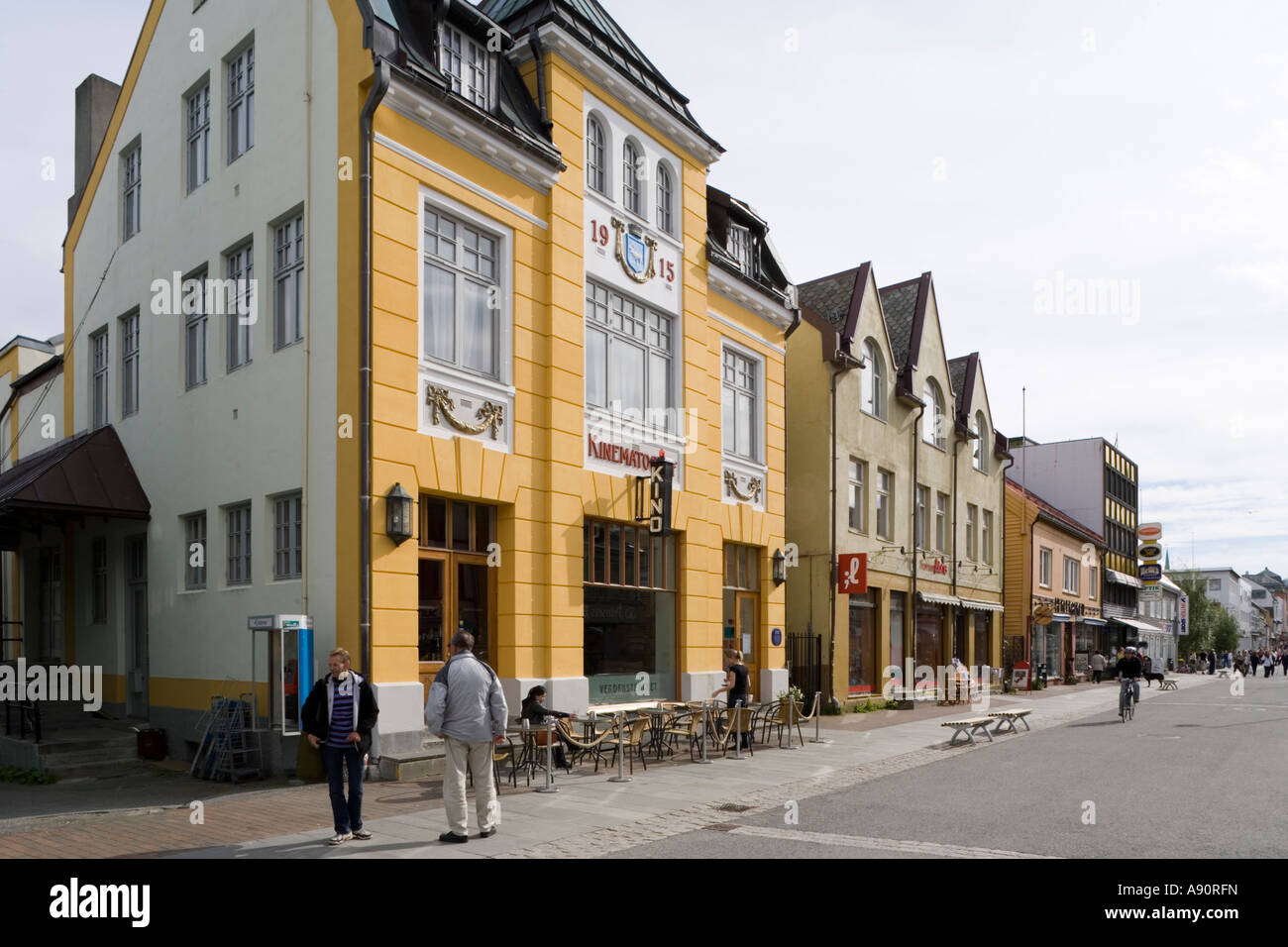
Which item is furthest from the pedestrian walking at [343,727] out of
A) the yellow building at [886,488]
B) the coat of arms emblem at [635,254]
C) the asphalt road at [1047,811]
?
the yellow building at [886,488]

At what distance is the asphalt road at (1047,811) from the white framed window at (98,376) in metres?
15.5

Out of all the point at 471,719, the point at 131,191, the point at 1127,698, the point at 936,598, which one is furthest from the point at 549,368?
the point at 936,598

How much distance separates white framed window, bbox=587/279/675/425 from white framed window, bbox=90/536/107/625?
9649mm

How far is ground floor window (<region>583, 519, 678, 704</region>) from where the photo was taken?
1747 centimetres

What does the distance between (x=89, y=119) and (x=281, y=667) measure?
48.8ft

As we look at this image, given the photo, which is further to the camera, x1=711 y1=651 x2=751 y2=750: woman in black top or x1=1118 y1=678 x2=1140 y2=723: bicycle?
x1=1118 y1=678 x2=1140 y2=723: bicycle

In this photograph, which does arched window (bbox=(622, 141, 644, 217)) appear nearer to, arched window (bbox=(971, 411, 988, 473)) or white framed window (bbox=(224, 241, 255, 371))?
white framed window (bbox=(224, 241, 255, 371))

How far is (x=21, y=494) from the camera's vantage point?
1638 cm

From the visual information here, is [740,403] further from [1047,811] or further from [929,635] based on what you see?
[929,635]

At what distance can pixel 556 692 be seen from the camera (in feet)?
52.7

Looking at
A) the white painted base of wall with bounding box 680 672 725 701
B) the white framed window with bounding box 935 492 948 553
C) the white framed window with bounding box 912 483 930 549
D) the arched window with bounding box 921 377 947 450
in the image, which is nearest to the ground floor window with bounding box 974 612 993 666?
the white framed window with bounding box 935 492 948 553
